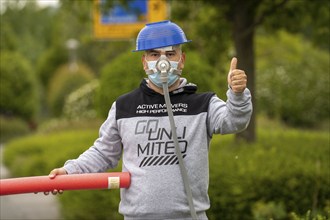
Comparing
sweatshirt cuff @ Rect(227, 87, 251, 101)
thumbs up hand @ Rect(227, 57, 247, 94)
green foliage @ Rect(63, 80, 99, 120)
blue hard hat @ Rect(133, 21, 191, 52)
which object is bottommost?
green foliage @ Rect(63, 80, 99, 120)

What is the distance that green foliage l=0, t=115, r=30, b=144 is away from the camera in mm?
22062

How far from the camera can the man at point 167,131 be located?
3.21m

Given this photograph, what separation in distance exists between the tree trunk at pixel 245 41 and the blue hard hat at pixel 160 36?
542 cm

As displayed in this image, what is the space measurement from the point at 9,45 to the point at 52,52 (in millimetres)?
19803

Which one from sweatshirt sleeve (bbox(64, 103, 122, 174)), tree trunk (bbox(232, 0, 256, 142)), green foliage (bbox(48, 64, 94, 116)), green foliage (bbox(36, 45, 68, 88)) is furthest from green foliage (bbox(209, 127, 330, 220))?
green foliage (bbox(36, 45, 68, 88))

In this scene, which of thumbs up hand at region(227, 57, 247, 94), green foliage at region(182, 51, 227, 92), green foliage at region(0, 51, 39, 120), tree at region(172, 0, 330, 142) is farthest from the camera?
green foliage at region(0, 51, 39, 120)

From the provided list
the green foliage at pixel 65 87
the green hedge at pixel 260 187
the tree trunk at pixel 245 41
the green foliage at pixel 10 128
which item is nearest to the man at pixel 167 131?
the green hedge at pixel 260 187

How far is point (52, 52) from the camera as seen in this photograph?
41.9 meters

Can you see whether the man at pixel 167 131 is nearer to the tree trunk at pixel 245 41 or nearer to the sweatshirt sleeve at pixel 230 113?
the sweatshirt sleeve at pixel 230 113

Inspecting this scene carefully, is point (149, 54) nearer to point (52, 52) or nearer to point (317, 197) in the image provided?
point (317, 197)

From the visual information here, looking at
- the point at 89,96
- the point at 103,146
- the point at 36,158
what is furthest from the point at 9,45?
the point at 103,146

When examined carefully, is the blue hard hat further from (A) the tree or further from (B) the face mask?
(A) the tree

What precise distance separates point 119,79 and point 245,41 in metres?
1.63

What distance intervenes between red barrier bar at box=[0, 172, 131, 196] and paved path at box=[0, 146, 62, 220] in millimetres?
5434
